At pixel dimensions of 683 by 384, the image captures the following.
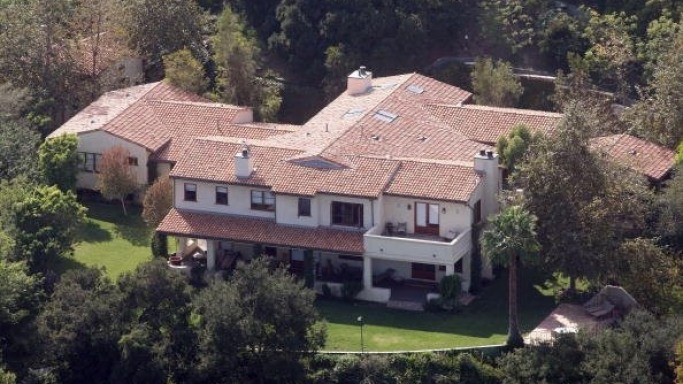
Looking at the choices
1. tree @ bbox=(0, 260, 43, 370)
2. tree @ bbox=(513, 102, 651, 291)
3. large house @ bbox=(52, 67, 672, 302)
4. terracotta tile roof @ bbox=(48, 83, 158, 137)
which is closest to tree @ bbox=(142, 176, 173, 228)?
large house @ bbox=(52, 67, 672, 302)

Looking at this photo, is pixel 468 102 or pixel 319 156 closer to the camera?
pixel 319 156

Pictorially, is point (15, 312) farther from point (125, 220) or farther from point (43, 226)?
point (125, 220)

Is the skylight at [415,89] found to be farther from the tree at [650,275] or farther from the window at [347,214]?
the tree at [650,275]

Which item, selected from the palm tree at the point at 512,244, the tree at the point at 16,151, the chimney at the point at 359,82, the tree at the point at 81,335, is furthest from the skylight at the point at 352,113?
the tree at the point at 81,335

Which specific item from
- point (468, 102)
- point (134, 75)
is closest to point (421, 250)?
point (468, 102)

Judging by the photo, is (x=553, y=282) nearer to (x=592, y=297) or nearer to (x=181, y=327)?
(x=592, y=297)

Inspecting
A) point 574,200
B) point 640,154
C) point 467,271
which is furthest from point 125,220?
point 640,154
